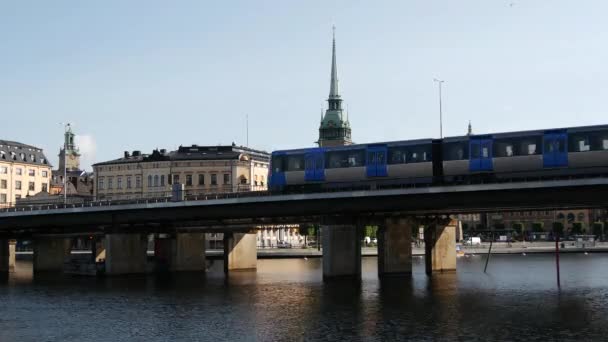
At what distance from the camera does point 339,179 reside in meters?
87.1

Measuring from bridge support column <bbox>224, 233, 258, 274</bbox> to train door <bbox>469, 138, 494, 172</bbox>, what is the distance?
54.1 m

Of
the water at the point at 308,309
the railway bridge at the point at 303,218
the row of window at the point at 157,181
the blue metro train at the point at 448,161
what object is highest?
the row of window at the point at 157,181

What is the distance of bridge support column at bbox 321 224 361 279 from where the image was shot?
3590 inches

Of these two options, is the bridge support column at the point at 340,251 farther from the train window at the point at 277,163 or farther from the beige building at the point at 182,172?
the beige building at the point at 182,172

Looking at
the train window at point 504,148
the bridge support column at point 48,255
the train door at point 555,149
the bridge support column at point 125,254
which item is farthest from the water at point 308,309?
the bridge support column at point 48,255

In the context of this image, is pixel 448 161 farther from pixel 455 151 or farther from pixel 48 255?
pixel 48 255

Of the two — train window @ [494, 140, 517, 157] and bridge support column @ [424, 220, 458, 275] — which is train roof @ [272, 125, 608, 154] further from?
bridge support column @ [424, 220, 458, 275]

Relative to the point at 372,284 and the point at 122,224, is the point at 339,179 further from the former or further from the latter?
the point at 122,224

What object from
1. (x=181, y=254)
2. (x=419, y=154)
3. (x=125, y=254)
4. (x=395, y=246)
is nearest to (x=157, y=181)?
(x=181, y=254)

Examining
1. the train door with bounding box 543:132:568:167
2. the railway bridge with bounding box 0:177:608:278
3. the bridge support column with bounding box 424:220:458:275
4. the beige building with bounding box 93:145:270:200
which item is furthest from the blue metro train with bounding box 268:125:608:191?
the beige building with bounding box 93:145:270:200

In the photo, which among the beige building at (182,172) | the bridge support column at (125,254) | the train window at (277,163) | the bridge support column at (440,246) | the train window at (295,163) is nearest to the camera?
the train window at (295,163)

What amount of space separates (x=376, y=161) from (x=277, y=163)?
12.1m

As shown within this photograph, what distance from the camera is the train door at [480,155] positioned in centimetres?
7831

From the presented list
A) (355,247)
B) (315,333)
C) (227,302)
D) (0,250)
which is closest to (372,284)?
(355,247)
